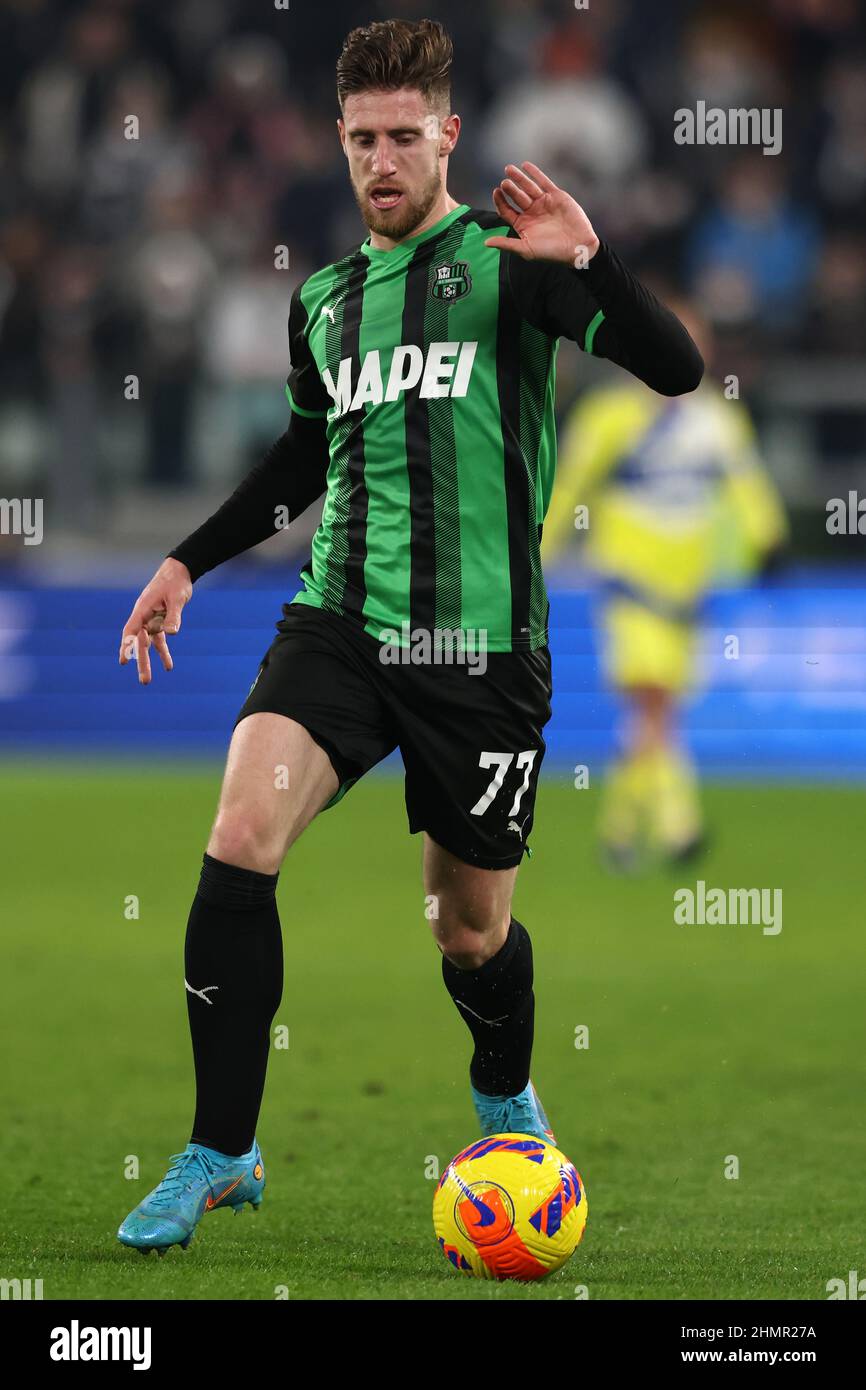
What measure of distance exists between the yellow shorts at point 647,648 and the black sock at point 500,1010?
5418mm

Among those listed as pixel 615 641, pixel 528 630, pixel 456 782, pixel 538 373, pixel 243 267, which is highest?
pixel 243 267

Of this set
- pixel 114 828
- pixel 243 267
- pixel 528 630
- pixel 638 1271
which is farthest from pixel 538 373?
pixel 243 267

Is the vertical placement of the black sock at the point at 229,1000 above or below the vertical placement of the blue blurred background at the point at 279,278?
below

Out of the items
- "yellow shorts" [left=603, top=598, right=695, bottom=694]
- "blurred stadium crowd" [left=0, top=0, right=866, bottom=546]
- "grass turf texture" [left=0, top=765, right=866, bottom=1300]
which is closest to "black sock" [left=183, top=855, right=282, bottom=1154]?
"grass turf texture" [left=0, top=765, right=866, bottom=1300]

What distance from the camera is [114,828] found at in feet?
35.1

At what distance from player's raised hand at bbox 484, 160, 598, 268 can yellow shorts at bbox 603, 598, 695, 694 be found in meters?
6.06

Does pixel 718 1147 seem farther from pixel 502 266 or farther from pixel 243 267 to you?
pixel 243 267

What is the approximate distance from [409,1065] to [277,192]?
1047cm

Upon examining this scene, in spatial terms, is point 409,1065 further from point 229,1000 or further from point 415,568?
point 415,568

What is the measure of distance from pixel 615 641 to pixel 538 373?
5.90 metres

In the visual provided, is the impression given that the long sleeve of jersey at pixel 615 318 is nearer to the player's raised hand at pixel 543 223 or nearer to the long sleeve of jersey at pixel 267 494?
the player's raised hand at pixel 543 223

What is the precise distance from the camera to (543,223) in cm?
407

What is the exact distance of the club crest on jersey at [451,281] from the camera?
14.2 feet

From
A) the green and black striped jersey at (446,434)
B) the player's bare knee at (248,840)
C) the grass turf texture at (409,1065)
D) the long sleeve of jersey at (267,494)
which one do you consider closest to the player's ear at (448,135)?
the green and black striped jersey at (446,434)
